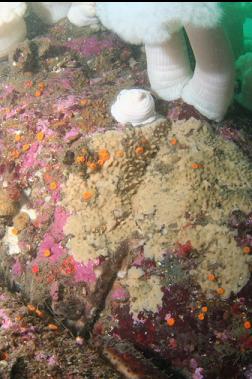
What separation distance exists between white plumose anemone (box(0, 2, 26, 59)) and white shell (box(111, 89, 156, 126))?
3.75 meters

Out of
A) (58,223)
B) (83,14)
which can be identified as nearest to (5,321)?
(58,223)

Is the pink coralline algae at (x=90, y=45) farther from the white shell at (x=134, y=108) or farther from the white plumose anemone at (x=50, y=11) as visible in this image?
the white shell at (x=134, y=108)

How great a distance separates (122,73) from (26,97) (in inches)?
67.1

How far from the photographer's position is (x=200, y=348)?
4.04 m

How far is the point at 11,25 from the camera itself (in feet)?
22.9

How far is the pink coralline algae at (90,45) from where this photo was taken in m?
6.61

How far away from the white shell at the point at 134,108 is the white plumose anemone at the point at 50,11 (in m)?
4.55

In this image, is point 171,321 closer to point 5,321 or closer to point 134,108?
point 5,321

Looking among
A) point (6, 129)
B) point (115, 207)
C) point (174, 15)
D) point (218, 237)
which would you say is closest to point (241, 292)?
point (218, 237)

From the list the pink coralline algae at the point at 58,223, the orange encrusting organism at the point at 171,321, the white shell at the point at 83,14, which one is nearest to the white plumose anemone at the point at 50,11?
the white shell at the point at 83,14

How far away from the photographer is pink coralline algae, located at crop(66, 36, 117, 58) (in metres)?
6.61

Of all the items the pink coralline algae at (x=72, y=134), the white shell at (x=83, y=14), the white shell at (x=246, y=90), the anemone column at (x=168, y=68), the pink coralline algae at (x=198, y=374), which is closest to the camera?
the pink coralline algae at (x=198, y=374)

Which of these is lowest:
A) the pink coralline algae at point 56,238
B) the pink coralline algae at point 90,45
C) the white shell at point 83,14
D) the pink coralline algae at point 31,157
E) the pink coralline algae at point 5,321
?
the pink coralline algae at point 5,321

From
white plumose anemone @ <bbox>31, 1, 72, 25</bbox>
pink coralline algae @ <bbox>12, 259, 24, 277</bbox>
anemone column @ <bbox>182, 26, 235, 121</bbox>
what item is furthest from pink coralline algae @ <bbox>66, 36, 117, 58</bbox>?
pink coralline algae @ <bbox>12, 259, 24, 277</bbox>
